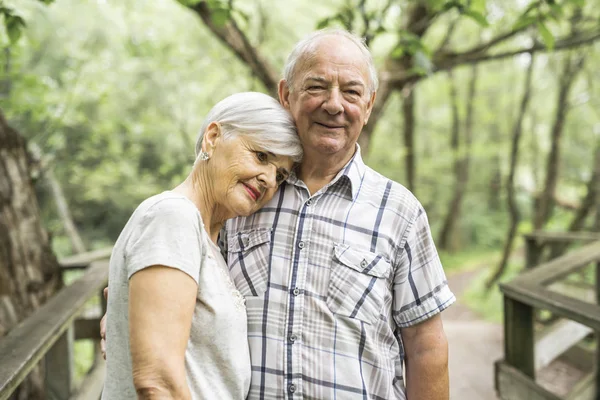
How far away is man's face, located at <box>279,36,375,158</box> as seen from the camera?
143cm

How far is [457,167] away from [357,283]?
12278 millimetres

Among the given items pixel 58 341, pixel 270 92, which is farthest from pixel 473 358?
pixel 58 341

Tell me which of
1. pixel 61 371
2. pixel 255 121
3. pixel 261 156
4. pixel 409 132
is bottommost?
pixel 61 371

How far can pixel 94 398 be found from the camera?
2.51 meters

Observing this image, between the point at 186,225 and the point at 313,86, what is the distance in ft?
2.08

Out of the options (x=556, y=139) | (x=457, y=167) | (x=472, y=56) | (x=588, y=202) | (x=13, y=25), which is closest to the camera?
(x=13, y=25)

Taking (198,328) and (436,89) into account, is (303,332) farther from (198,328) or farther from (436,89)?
(436,89)

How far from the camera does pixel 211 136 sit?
1300mm

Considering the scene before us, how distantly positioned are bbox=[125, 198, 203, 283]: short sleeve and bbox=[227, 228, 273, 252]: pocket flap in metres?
0.37

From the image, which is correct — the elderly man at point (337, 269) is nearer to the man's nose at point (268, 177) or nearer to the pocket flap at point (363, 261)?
the pocket flap at point (363, 261)

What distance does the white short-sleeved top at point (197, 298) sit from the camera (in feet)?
3.37

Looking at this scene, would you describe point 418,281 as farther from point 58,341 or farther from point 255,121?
point 58,341

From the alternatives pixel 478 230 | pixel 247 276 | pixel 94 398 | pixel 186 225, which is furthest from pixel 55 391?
pixel 478 230

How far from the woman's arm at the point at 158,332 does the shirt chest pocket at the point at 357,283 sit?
0.51 m
